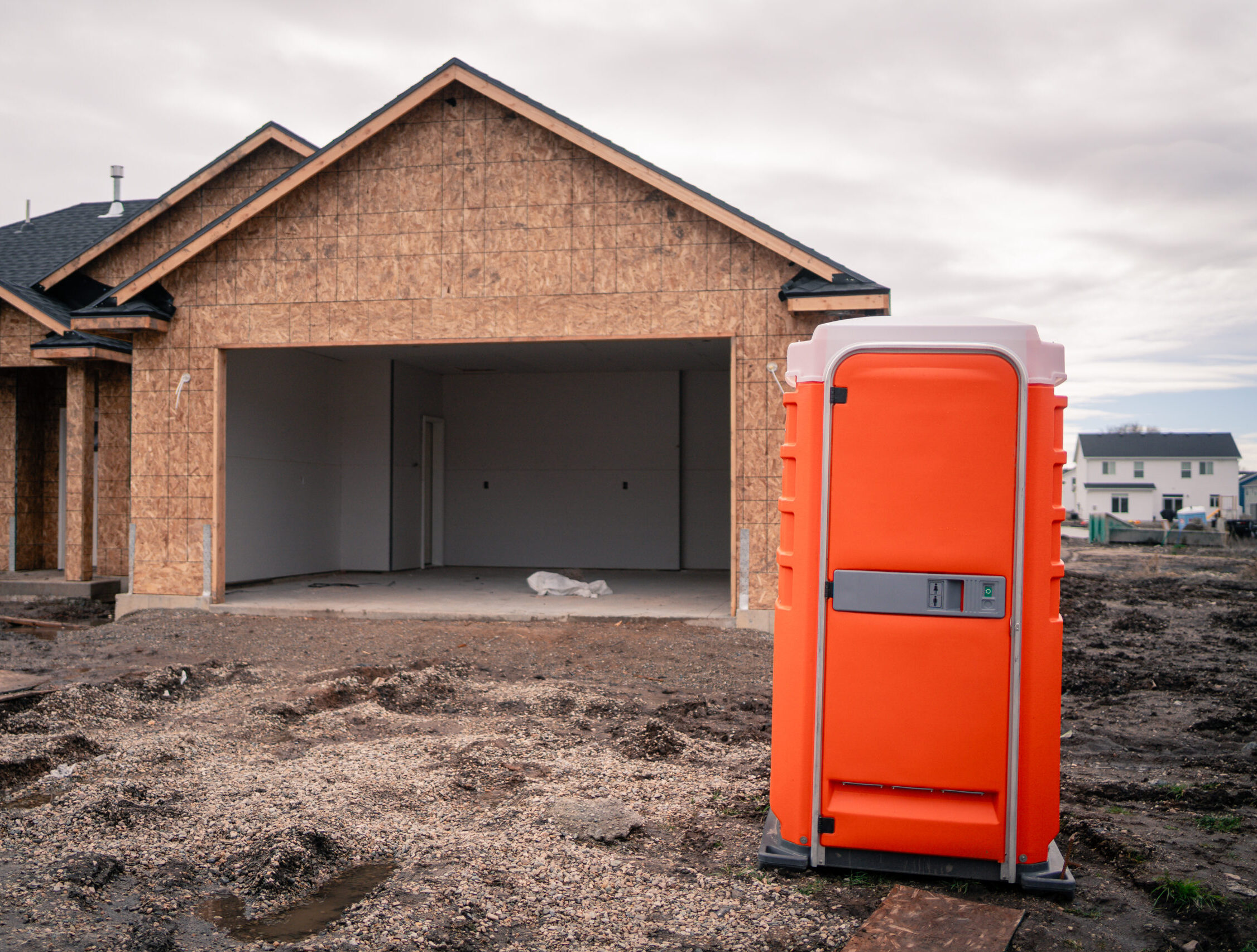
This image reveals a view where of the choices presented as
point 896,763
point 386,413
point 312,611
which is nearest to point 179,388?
point 312,611

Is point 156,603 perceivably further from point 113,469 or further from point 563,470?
point 563,470

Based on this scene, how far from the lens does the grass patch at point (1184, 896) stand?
358 cm

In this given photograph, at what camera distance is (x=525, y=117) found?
10633 millimetres

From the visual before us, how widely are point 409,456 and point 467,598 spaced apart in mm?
5352

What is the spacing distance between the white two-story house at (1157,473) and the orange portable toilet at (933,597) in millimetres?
68789

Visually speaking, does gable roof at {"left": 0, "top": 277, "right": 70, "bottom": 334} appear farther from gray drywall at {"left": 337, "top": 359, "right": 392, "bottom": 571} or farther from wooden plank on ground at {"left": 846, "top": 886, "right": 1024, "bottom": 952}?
wooden plank on ground at {"left": 846, "top": 886, "right": 1024, "bottom": 952}

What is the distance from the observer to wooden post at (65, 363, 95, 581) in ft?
42.8

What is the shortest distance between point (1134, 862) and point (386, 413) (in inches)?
564

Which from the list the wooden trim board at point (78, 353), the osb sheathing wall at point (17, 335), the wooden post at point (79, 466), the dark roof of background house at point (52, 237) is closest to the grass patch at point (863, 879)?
the wooden trim board at point (78, 353)

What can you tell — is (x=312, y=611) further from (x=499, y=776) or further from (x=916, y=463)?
(x=916, y=463)

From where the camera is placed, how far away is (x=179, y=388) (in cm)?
1146

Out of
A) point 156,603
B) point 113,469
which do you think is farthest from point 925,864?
point 113,469

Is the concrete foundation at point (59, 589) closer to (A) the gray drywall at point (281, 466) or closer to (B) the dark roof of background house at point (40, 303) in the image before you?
(A) the gray drywall at point (281, 466)

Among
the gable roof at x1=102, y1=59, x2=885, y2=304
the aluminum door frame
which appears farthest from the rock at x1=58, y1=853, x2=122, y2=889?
the gable roof at x1=102, y1=59, x2=885, y2=304
